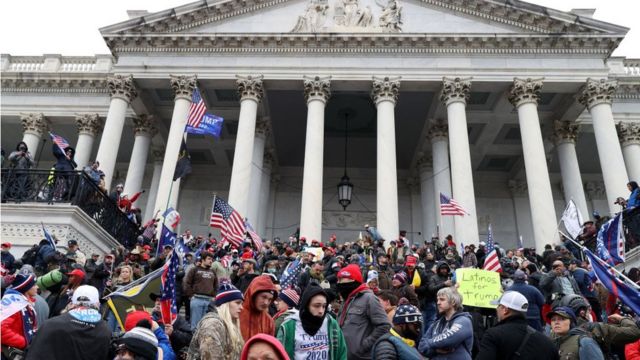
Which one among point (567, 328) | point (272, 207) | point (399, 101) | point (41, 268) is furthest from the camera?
point (272, 207)

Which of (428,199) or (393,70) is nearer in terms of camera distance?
(393,70)

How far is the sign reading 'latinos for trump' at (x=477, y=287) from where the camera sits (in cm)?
927

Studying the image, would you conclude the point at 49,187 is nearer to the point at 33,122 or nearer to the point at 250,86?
the point at 250,86

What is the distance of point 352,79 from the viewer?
923 inches

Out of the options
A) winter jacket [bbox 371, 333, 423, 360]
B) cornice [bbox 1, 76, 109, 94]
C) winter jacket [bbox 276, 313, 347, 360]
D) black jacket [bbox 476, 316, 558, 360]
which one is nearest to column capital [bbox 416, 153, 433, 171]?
cornice [bbox 1, 76, 109, 94]

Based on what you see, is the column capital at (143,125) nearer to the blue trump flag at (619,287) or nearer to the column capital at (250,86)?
the column capital at (250,86)

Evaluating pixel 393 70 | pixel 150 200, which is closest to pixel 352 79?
pixel 393 70

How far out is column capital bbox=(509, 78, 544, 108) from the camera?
22641 millimetres

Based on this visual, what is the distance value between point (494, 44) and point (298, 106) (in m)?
10.9

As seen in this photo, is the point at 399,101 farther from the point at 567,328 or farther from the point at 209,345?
the point at 209,345

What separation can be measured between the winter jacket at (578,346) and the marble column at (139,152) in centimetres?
2223

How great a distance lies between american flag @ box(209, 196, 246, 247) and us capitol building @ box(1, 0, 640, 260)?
2949mm

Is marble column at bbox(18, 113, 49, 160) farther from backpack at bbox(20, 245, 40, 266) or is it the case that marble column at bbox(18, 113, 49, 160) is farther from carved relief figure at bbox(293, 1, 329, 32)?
backpack at bbox(20, 245, 40, 266)

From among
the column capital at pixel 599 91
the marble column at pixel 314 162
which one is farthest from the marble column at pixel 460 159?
the marble column at pixel 314 162
